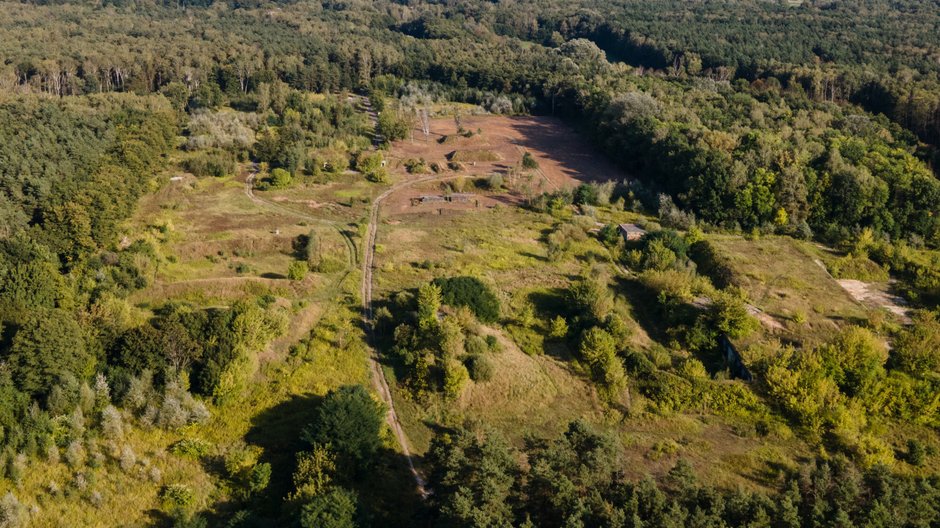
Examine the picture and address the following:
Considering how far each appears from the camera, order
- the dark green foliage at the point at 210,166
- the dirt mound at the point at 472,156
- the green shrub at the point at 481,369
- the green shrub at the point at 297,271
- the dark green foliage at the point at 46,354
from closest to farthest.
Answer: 1. the dark green foliage at the point at 46,354
2. the green shrub at the point at 481,369
3. the green shrub at the point at 297,271
4. the dark green foliage at the point at 210,166
5. the dirt mound at the point at 472,156

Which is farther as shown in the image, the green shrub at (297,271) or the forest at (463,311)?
the green shrub at (297,271)

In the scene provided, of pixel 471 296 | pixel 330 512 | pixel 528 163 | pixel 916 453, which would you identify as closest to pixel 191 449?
pixel 330 512

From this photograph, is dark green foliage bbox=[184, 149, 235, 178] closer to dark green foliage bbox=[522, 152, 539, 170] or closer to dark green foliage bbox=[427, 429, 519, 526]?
dark green foliage bbox=[522, 152, 539, 170]

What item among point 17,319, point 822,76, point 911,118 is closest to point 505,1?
point 822,76

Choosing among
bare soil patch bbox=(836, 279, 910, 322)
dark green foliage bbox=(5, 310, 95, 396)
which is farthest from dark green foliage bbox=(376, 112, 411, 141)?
bare soil patch bbox=(836, 279, 910, 322)

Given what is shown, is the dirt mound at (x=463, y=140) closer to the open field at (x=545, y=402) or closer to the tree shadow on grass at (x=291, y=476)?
the open field at (x=545, y=402)

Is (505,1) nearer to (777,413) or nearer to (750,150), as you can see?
(750,150)

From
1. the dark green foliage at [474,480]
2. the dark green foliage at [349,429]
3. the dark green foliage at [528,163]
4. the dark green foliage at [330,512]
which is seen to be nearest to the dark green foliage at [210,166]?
the dark green foliage at [528,163]
